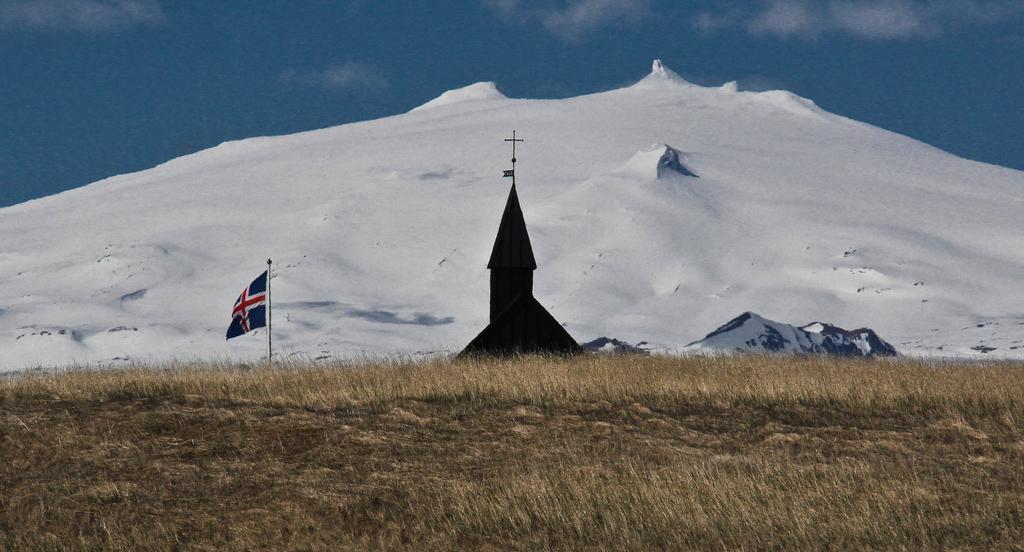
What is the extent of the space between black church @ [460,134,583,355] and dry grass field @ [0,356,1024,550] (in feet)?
15.0

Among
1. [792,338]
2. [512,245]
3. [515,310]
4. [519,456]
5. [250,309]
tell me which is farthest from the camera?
[792,338]

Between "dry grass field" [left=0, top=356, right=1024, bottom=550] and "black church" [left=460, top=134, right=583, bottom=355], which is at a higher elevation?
"black church" [left=460, top=134, right=583, bottom=355]

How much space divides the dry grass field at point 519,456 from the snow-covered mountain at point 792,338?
116959mm

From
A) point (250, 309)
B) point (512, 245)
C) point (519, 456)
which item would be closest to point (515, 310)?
point (512, 245)

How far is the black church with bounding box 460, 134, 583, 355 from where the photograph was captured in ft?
115

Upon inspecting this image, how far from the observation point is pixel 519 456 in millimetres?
20750

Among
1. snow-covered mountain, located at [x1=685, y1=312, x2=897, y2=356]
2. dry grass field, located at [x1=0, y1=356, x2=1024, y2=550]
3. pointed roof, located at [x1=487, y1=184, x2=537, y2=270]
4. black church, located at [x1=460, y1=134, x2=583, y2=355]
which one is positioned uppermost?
snow-covered mountain, located at [x1=685, y1=312, x2=897, y2=356]

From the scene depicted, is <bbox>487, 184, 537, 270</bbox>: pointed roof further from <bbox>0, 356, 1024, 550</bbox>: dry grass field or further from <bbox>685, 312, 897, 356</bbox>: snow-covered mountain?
<bbox>685, 312, 897, 356</bbox>: snow-covered mountain

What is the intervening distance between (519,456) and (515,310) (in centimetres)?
1449

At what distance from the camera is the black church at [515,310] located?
35.1 metres

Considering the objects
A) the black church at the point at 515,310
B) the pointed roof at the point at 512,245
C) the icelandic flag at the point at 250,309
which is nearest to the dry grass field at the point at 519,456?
the icelandic flag at the point at 250,309

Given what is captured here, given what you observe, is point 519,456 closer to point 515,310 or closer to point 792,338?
point 515,310

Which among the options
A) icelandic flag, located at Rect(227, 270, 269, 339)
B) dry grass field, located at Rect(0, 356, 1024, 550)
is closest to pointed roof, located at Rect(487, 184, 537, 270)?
dry grass field, located at Rect(0, 356, 1024, 550)

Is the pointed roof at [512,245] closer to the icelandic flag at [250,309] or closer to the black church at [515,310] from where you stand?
the black church at [515,310]
